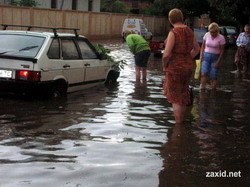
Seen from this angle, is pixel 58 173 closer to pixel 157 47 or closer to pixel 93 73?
pixel 93 73

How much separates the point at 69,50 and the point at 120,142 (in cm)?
416

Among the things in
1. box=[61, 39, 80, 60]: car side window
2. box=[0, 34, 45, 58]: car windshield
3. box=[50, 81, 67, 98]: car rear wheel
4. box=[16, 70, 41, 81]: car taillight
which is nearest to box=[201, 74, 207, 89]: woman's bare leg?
box=[61, 39, 80, 60]: car side window

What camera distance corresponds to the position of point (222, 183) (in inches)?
195

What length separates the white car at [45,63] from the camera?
902 centimetres

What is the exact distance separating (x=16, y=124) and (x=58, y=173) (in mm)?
2581

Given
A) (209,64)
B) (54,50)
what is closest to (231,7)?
(209,64)

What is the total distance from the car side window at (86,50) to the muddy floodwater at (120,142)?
887 mm

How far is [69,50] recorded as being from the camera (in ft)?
33.8

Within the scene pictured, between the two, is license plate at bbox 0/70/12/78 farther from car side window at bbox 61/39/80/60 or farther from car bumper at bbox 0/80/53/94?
car side window at bbox 61/39/80/60

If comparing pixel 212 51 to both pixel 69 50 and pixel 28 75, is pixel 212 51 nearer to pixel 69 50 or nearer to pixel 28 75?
pixel 69 50

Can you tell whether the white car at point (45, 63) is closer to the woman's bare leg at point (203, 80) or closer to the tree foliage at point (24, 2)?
the woman's bare leg at point (203, 80)

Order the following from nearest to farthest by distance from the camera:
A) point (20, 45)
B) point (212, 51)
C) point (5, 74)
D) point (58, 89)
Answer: point (5, 74) < point (20, 45) < point (58, 89) < point (212, 51)

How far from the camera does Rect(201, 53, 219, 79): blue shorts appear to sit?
1157 centimetres

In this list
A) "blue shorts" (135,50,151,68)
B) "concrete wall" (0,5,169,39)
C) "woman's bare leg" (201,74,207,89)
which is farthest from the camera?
"concrete wall" (0,5,169,39)
